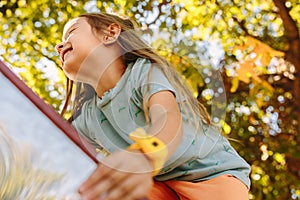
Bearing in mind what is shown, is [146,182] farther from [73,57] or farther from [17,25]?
[17,25]

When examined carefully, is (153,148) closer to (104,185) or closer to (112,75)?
(104,185)

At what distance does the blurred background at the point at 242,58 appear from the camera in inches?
110

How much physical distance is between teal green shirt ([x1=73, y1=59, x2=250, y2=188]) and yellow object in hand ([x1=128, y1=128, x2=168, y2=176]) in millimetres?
76

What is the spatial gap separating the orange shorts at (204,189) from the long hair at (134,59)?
0.10 metres

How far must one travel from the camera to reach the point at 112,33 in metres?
1.21

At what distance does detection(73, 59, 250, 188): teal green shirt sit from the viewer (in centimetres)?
110

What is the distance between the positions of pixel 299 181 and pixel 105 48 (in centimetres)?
205

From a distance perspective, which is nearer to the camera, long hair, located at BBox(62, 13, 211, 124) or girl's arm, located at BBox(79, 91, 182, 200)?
girl's arm, located at BBox(79, 91, 182, 200)

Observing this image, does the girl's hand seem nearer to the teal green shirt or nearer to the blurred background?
the teal green shirt

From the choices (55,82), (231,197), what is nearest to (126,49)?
(231,197)

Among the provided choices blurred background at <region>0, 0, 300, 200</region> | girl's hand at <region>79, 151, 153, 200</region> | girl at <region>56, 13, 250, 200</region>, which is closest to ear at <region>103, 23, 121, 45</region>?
girl at <region>56, 13, 250, 200</region>

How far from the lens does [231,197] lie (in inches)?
44.8

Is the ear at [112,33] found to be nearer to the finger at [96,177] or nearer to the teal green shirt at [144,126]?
the teal green shirt at [144,126]

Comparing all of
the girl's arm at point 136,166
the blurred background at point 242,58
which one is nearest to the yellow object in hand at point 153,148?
the girl's arm at point 136,166
